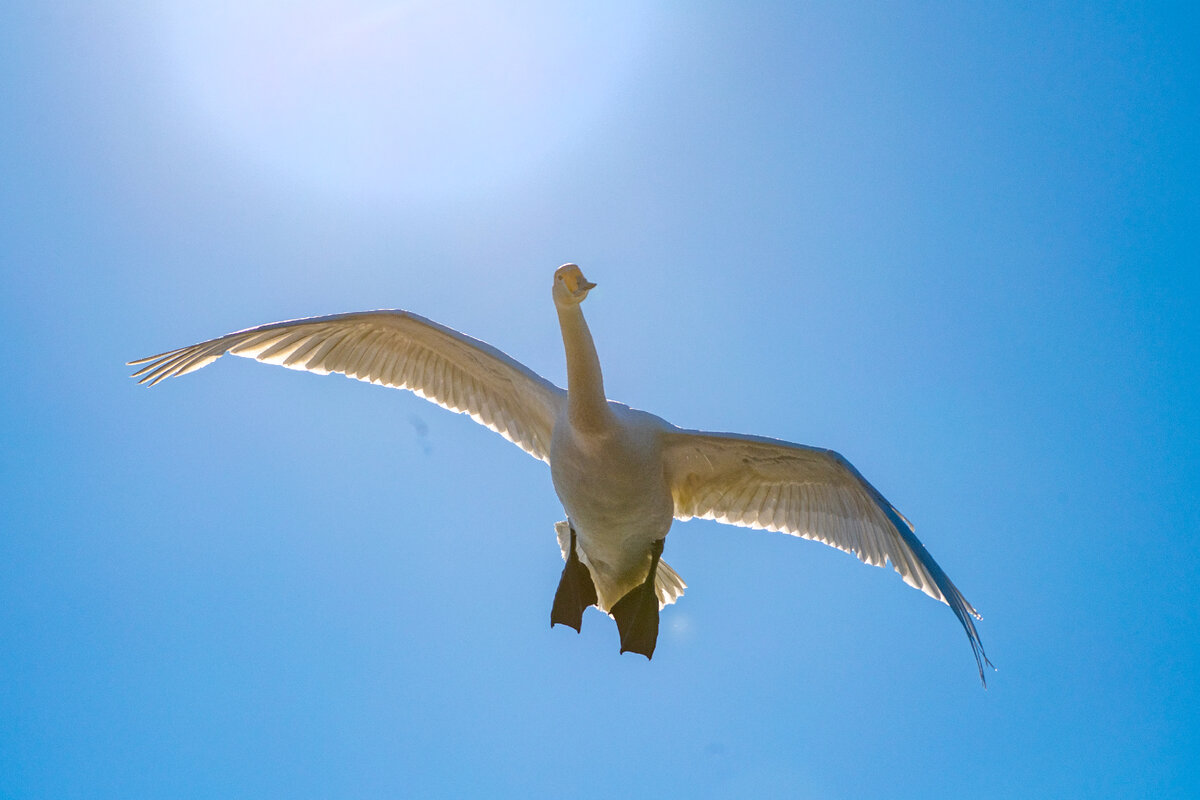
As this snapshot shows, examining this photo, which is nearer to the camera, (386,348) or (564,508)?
(564,508)

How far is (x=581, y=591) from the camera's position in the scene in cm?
802

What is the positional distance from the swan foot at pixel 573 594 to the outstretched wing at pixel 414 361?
1.03 meters

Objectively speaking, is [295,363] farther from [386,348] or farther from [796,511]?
[796,511]

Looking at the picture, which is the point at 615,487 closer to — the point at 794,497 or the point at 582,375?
the point at 582,375

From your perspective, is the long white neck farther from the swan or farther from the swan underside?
the swan underside

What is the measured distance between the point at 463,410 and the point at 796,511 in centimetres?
314

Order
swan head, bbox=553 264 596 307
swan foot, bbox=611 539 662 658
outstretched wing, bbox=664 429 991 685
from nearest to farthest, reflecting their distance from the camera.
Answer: swan head, bbox=553 264 596 307
outstretched wing, bbox=664 429 991 685
swan foot, bbox=611 539 662 658

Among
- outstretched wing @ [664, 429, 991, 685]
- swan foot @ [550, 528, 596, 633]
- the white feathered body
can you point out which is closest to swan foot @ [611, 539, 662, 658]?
the white feathered body

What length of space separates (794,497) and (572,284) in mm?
3022

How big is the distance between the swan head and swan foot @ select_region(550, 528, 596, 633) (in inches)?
90.1

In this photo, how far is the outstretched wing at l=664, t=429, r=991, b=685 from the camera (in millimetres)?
7441

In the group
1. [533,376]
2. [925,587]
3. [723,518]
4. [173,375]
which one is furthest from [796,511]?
[173,375]

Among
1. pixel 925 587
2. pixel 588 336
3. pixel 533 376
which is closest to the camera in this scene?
pixel 588 336

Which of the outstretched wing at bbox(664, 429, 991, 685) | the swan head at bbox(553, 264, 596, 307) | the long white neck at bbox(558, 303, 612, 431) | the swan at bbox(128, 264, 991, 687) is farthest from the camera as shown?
the outstretched wing at bbox(664, 429, 991, 685)
